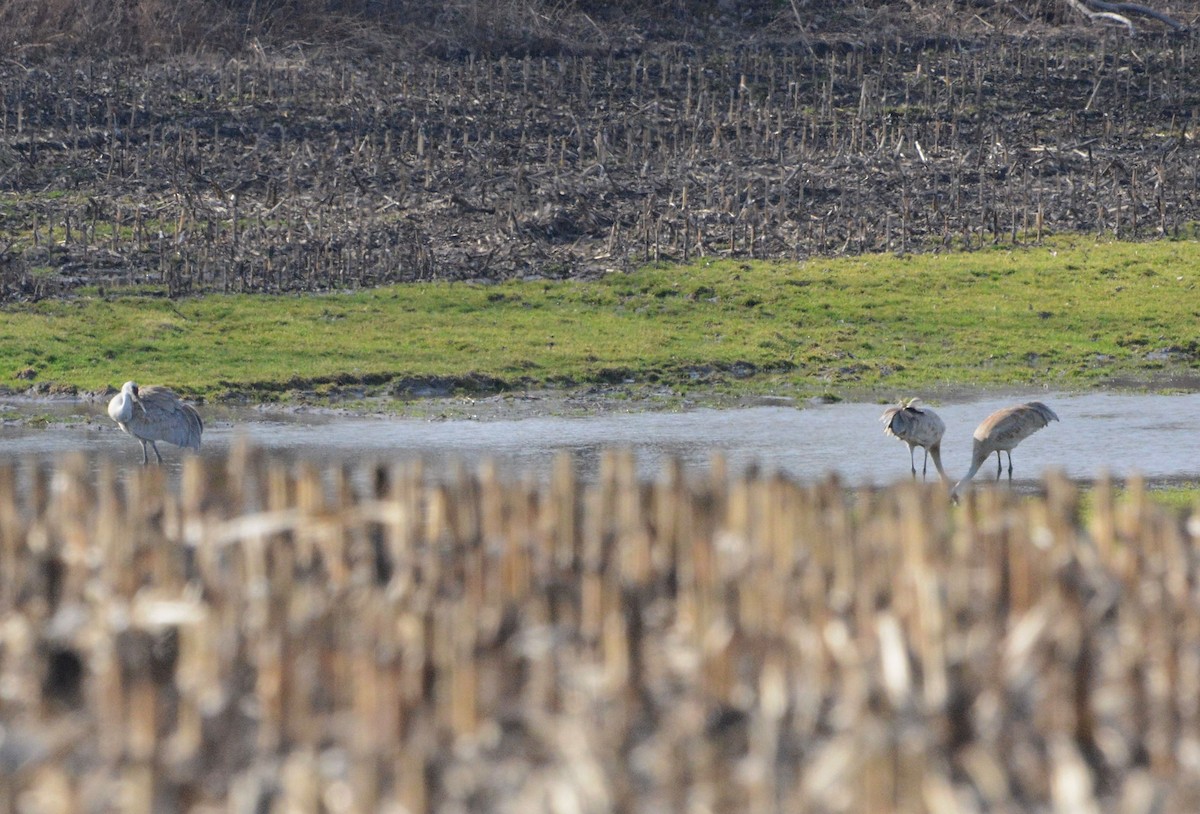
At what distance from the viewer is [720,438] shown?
711 inches

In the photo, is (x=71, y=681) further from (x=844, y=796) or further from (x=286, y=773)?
(x=844, y=796)

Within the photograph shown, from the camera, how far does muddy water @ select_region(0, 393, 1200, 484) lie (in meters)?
16.4

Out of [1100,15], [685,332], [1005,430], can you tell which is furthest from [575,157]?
[1005,430]

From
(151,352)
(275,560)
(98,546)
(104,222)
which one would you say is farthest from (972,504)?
(104,222)

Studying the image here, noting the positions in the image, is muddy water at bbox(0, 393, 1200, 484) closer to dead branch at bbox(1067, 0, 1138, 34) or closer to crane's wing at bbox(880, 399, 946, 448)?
crane's wing at bbox(880, 399, 946, 448)

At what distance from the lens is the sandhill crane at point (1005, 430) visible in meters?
15.5

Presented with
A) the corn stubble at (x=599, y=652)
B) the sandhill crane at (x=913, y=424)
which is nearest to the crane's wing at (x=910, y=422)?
the sandhill crane at (x=913, y=424)

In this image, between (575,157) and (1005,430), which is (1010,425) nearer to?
(1005,430)

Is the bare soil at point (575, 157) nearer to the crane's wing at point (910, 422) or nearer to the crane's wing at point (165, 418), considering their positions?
the crane's wing at point (165, 418)

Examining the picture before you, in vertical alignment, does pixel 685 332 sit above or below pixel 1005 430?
below

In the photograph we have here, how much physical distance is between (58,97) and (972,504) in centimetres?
2676

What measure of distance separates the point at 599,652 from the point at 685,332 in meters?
16.4

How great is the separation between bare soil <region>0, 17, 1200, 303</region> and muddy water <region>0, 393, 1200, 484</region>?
5.38m

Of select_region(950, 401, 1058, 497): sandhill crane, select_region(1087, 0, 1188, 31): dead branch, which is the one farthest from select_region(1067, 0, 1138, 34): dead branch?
select_region(950, 401, 1058, 497): sandhill crane
